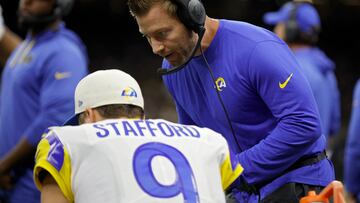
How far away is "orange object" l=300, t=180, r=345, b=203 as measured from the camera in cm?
368

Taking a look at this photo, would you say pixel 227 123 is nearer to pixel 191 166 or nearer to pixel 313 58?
pixel 191 166

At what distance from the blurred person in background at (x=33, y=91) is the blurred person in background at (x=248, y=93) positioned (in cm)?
200

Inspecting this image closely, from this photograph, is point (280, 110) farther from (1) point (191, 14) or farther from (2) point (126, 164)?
(2) point (126, 164)

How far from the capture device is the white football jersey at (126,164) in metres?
3.48

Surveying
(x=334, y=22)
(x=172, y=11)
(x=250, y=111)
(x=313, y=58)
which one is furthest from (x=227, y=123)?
(x=334, y=22)

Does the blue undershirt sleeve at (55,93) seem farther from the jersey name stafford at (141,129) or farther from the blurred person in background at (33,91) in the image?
the jersey name stafford at (141,129)

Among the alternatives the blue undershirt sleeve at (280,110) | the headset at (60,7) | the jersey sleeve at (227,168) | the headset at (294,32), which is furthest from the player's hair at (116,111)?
the headset at (294,32)

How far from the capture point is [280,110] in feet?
13.5

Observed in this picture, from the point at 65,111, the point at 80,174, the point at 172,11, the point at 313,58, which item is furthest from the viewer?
the point at 313,58

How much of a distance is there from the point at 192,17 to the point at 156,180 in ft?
2.96

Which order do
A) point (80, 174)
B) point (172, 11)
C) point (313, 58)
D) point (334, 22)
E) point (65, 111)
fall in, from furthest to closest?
point (334, 22), point (313, 58), point (65, 111), point (172, 11), point (80, 174)

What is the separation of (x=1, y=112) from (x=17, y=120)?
24 cm

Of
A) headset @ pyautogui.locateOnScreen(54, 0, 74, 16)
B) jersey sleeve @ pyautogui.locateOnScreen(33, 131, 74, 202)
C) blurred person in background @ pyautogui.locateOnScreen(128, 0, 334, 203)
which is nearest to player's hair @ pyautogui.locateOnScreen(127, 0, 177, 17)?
blurred person in background @ pyautogui.locateOnScreen(128, 0, 334, 203)

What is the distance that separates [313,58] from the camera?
25.9 ft
